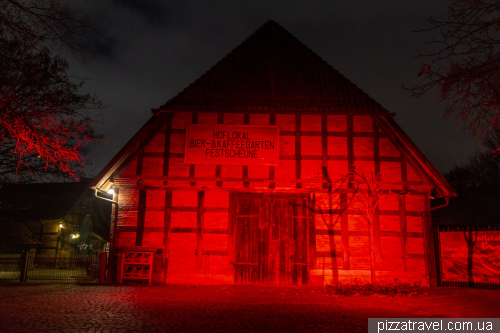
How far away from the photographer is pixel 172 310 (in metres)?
7.89

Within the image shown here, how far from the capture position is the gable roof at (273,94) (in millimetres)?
12969

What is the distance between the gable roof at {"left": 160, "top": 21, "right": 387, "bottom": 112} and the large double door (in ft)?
10.8

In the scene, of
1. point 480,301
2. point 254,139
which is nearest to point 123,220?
point 254,139

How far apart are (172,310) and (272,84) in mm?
8818

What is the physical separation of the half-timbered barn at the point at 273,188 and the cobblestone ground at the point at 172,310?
4.90 feet

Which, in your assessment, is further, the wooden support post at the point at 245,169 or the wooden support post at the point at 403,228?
the wooden support post at the point at 245,169

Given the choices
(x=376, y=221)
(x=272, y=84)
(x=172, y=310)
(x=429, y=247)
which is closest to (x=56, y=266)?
(x=172, y=310)

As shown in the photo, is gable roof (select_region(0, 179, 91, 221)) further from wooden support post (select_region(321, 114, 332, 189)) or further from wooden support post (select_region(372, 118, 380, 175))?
wooden support post (select_region(372, 118, 380, 175))

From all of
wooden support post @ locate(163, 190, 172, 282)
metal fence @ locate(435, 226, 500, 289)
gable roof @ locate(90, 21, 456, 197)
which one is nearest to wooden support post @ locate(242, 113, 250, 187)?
gable roof @ locate(90, 21, 456, 197)

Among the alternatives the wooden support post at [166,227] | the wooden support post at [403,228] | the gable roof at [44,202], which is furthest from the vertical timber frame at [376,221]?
the gable roof at [44,202]

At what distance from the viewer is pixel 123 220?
12883mm

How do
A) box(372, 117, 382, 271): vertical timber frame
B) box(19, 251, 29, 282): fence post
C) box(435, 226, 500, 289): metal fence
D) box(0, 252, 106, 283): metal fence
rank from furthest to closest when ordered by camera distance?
box(19, 251, 29, 282): fence post < box(0, 252, 106, 283): metal fence < box(372, 117, 382, 271): vertical timber frame < box(435, 226, 500, 289): metal fence

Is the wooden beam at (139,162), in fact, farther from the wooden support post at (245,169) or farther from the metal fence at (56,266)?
the wooden support post at (245,169)

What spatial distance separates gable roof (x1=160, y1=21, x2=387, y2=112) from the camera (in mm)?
13242
